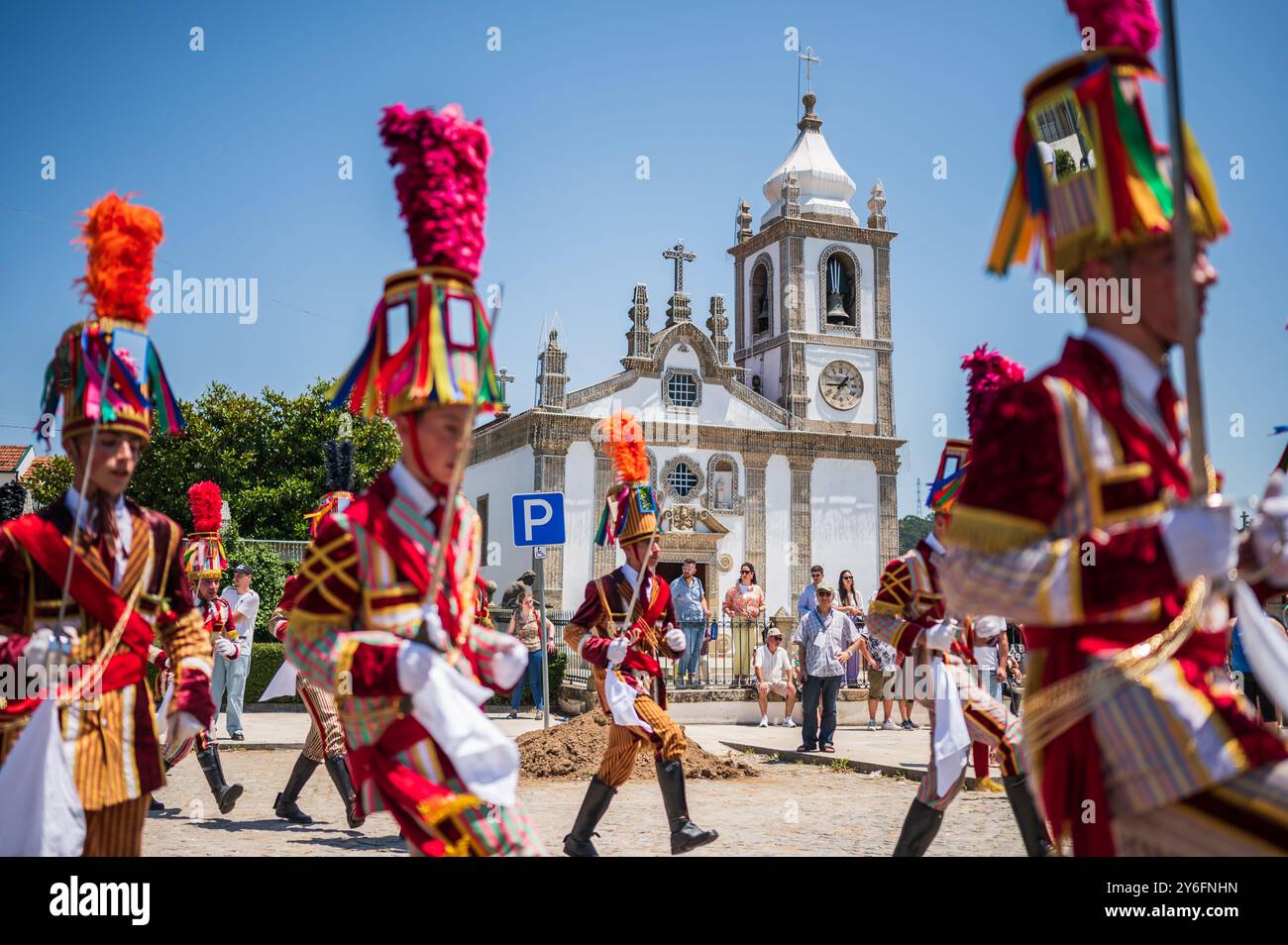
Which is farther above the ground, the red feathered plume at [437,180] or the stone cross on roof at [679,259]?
the stone cross on roof at [679,259]

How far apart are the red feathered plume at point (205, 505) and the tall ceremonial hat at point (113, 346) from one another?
419cm

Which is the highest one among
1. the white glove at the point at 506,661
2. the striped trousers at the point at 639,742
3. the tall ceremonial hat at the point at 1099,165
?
the tall ceremonial hat at the point at 1099,165

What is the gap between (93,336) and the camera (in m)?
4.05

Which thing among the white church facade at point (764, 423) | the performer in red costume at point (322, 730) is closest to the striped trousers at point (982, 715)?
the performer in red costume at point (322, 730)

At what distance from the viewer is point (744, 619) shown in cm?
2064

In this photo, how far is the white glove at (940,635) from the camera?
5.51 meters

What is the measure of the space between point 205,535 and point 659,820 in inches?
153

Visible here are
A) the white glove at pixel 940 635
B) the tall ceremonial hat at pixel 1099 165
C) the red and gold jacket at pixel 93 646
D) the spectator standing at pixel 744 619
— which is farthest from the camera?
the spectator standing at pixel 744 619

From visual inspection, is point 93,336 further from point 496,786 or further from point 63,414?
point 496,786

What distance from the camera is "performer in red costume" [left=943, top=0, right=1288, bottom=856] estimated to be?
2.60m

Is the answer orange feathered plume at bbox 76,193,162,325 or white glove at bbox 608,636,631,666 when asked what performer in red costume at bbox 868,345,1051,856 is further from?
orange feathered plume at bbox 76,193,162,325

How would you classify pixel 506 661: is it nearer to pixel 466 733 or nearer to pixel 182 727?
pixel 466 733

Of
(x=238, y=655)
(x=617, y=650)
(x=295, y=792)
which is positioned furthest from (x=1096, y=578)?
(x=238, y=655)

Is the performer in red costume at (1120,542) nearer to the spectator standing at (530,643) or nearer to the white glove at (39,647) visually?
the white glove at (39,647)
